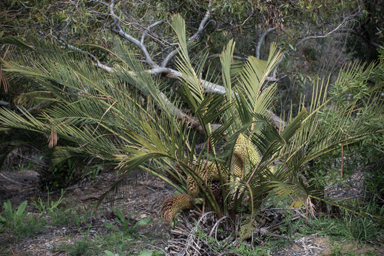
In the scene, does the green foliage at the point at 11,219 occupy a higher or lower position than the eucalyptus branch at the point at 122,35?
lower

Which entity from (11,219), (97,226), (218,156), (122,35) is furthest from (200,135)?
(122,35)

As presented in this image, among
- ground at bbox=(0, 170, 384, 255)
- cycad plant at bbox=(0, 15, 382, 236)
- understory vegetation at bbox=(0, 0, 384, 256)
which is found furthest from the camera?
ground at bbox=(0, 170, 384, 255)

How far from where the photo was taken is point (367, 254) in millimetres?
2797

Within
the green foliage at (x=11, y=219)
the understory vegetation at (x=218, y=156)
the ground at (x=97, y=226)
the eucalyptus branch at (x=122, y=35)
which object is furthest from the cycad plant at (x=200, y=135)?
the eucalyptus branch at (x=122, y=35)

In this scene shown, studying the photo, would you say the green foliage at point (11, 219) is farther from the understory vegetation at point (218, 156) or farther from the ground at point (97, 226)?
the ground at point (97, 226)

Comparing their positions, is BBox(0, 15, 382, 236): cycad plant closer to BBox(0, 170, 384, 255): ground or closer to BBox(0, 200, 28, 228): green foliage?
BBox(0, 170, 384, 255): ground

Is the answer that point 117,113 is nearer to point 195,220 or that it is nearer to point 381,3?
point 195,220

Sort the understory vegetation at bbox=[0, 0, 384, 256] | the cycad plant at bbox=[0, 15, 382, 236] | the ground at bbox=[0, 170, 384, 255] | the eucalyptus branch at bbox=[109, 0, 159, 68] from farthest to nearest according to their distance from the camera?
the eucalyptus branch at bbox=[109, 0, 159, 68] < the ground at bbox=[0, 170, 384, 255] < the cycad plant at bbox=[0, 15, 382, 236] < the understory vegetation at bbox=[0, 0, 384, 256]

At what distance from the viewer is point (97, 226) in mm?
4074

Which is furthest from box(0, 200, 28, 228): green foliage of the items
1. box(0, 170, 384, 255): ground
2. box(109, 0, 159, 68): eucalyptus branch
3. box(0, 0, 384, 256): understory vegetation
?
box(109, 0, 159, 68): eucalyptus branch

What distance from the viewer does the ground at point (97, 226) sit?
3.14 m

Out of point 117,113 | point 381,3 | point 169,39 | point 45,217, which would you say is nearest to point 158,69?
point 169,39

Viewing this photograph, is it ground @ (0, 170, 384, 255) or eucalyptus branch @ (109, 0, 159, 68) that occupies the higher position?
eucalyptus branch @ (109, 0, 159, 68)

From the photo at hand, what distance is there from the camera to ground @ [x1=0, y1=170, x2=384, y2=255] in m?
3.14
